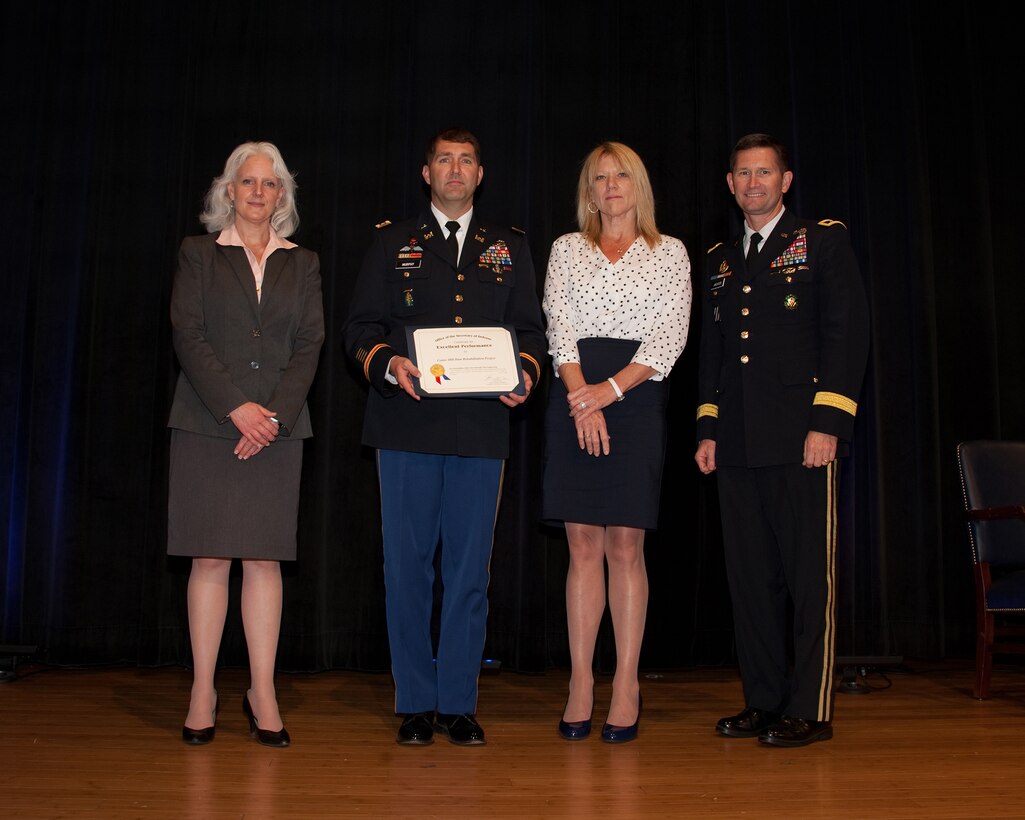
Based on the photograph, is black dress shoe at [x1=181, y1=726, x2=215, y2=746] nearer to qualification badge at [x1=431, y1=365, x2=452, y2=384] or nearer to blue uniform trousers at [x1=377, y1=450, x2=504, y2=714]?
blue uniform trousers at [x1=377, y1=450, x2=504, y2=714]

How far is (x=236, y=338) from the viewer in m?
2.94

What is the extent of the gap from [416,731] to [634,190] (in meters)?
1.85

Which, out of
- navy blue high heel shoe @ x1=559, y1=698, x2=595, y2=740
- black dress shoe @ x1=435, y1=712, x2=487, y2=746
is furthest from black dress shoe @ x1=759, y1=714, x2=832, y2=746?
black dress shoe @ x1=435, y1=712, x2=487, y2=746

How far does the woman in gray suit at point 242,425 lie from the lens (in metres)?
2.84

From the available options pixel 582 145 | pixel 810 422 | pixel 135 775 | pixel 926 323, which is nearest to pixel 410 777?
pixel 135 775

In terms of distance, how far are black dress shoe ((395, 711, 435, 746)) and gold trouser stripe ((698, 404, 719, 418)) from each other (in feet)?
4.48

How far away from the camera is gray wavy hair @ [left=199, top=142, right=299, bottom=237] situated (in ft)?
10.0

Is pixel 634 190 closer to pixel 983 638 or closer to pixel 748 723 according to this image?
pixel 748 723

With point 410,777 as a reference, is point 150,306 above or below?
above

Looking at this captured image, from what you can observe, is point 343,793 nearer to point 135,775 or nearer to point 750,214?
point 135,775

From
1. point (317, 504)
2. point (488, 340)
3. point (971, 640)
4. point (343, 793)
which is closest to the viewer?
point (343, 793)

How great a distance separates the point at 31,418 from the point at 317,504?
1.36 metres

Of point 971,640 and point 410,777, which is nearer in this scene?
point 410,777

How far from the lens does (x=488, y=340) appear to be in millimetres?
2926
